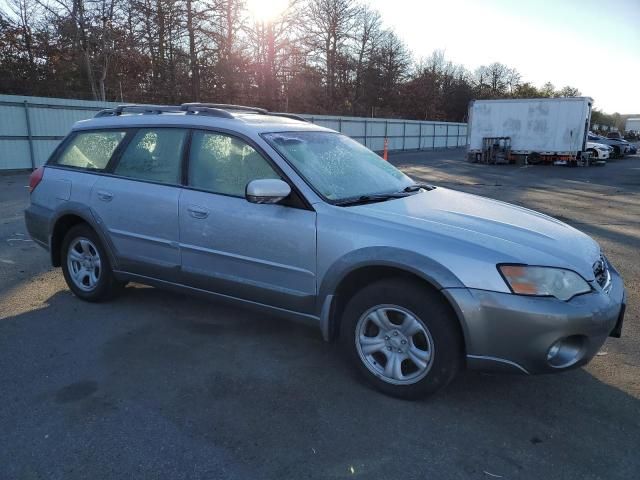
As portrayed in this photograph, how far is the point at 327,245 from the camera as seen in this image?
3.10 metres

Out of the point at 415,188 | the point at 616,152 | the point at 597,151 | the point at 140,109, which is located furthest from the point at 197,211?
the point at 616,152

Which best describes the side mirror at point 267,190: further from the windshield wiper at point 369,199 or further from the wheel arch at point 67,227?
the wheel arch at point 67,227

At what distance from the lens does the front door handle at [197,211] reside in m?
3.60

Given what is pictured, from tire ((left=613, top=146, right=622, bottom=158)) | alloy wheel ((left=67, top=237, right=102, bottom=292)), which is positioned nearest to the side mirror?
alloy wheel ((left=67, top=237, right=102, bottom=292))

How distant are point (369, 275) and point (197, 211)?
1418 millimetres

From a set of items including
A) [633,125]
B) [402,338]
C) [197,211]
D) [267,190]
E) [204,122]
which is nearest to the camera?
[402,338]

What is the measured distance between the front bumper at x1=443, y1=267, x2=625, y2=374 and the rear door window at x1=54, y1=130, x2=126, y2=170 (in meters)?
3.27

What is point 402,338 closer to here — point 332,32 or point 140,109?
point 140,109

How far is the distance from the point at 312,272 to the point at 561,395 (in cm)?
178

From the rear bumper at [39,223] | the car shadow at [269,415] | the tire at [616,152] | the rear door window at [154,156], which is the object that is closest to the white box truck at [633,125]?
the tire at [616,152]

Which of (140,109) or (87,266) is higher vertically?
(140,109)

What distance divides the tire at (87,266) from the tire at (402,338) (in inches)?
97.0

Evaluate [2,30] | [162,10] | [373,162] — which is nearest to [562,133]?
[162,10]

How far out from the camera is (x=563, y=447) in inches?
102
